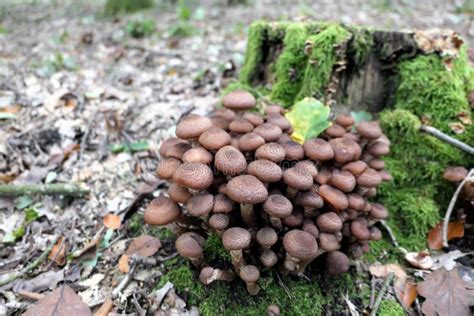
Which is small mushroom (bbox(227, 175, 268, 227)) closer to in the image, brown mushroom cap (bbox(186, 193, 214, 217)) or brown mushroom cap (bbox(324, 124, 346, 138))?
brown mushroom cap (bbox(186, 193, 214, 217))

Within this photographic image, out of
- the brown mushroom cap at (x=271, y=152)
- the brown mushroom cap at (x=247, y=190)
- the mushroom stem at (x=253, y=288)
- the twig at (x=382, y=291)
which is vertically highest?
the brown mushroom cap at (x=271, y=152)

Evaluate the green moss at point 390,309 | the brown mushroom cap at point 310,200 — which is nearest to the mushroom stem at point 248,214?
the brown mushroom cap at point 310,200

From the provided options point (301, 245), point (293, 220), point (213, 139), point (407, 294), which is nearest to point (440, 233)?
point (407, 294)

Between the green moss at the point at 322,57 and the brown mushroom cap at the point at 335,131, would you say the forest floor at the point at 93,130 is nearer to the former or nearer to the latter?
the green moss at the point at 322,57

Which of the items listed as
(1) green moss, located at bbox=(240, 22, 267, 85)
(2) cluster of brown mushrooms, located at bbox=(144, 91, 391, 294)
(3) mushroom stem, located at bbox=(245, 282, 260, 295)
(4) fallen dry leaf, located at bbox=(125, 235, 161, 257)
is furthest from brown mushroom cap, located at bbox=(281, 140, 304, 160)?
(1) green moss, located at bbox=(240, 22, 267, 85)

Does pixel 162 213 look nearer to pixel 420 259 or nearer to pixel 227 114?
pixel 227 114

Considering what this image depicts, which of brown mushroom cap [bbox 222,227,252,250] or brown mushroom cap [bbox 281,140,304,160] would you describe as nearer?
brown mushroom cap [bbox 222,227,252,250]
